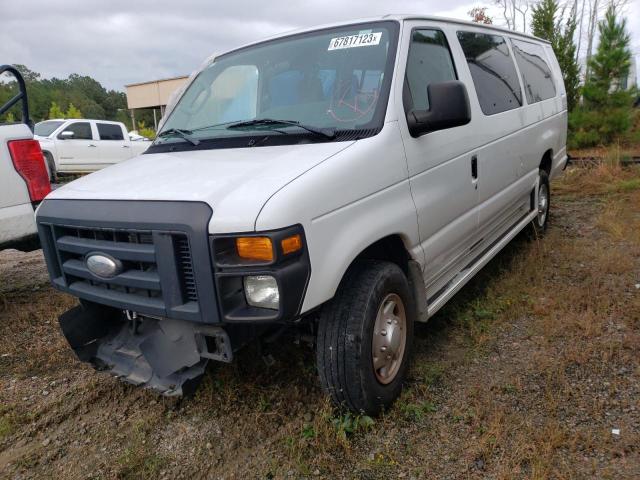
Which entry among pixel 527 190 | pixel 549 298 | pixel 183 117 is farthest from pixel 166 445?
pixel 527 190

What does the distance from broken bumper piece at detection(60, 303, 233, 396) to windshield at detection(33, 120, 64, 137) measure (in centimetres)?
1292

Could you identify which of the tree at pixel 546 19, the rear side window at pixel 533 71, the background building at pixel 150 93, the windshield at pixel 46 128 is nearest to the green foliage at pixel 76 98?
the background building at pixel 150 93

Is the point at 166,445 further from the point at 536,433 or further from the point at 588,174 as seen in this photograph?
the point at 588,174

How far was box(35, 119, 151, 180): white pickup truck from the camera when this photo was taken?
44.5 feet

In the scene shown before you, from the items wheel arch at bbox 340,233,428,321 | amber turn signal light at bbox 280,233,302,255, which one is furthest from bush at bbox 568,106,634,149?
amber turn signal light at bbox 280,233,302,255

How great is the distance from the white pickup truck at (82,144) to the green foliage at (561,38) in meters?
10.8

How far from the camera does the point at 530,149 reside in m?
4.63

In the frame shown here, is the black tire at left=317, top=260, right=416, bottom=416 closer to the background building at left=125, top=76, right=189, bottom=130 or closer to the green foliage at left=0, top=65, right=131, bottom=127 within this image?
the background building at left=125, top=76, right=189, bottom=130

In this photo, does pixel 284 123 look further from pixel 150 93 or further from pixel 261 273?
pixel 150 93

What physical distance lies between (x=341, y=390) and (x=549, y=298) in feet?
7.36

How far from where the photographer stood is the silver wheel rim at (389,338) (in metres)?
2.64

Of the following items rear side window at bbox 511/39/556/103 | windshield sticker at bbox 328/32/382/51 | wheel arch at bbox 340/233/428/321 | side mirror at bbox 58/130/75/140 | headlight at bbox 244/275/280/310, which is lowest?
wheel arch at bbox 340/233/428/321

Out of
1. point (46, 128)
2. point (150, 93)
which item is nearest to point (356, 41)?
point (46, 128)

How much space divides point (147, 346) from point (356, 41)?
2084 millimetres
